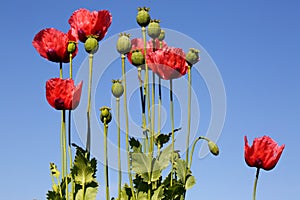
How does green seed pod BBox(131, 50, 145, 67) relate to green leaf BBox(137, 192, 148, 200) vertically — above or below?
above

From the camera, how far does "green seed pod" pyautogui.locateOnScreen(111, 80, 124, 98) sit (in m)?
2.46

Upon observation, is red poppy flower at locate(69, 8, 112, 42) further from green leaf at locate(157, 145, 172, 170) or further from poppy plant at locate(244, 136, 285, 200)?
poppy plant at locate(244, 136, 285, 200)

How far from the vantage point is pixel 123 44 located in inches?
97.9

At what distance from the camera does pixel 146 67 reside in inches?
97.2

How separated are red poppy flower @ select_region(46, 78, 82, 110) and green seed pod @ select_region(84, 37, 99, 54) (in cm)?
18

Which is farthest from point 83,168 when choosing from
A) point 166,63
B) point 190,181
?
point 166,63

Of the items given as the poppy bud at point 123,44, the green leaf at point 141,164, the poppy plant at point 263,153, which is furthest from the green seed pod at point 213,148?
the poppy bud at point 123,44

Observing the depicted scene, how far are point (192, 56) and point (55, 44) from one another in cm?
69

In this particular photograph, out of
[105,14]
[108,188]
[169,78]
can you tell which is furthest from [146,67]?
A: [108,188]

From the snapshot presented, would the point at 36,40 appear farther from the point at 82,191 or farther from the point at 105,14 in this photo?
the point at 82,191

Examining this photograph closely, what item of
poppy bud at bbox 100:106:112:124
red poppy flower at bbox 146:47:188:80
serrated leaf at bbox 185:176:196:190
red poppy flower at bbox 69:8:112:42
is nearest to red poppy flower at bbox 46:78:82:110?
poppy bud at bbox 100:106:112:124

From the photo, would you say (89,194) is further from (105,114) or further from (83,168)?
(105,114)

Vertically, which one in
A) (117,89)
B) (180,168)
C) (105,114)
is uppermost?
(117,89)

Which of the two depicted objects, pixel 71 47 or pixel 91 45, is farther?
pixel 71 47
